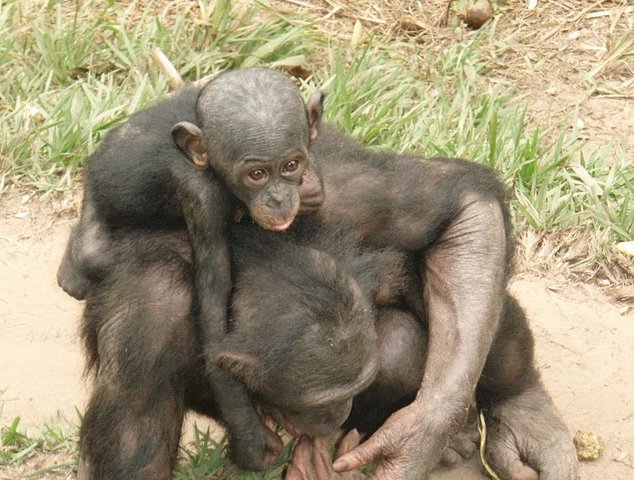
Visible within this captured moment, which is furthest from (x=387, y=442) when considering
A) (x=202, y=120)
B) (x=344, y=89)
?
(x=344, y=89)

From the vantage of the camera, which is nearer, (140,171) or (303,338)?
(303,338)

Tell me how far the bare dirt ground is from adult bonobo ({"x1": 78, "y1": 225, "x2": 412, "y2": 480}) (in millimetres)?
1181

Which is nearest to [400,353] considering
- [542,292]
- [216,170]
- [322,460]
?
[322,460]

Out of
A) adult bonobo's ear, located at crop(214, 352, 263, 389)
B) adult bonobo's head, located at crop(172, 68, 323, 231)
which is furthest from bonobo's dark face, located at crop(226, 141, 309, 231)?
adult bonobo's ear, located at crop(214, 352, 263, 389)

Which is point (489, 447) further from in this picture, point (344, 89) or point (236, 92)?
point (344, 89)

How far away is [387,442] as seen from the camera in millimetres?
5074

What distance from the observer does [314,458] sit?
17.1 ft

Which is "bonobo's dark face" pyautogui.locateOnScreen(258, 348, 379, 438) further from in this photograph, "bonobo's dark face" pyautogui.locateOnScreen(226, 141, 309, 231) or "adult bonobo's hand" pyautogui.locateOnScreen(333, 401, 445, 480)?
"bonobo's dark face" pyautogui.locateOnScreen(226, 141, 309, 231)

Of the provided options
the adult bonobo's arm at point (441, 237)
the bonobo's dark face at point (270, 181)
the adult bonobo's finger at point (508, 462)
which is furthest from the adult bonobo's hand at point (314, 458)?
the adult bonobo's finger at point (508, 462)

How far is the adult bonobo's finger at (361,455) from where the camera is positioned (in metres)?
5.00

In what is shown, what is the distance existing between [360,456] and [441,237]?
1.15 meters

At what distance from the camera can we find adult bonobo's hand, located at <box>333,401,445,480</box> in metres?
5.05

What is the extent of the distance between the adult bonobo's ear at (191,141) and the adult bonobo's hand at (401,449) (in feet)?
4.59

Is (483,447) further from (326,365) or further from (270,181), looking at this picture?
(270,181)
